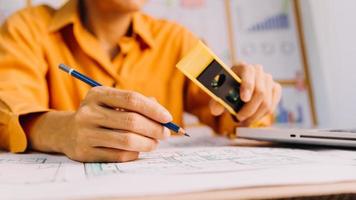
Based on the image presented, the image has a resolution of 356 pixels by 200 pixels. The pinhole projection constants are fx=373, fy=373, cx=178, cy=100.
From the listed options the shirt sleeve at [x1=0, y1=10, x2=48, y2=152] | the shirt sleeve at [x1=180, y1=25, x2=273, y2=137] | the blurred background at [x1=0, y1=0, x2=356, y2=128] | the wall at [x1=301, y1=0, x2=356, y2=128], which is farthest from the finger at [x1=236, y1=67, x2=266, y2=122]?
the wall at [x1=301, y1=0, x2=356, y2=128]

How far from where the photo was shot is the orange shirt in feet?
2.21

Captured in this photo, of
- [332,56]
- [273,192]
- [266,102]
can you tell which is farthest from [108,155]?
[332,56]

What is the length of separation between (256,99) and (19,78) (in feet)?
1.28

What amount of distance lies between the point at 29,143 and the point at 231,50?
782mm

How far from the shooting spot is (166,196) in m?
0.24


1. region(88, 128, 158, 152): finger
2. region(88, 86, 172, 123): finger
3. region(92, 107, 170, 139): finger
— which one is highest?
region(88, 86, 172, 123): finger

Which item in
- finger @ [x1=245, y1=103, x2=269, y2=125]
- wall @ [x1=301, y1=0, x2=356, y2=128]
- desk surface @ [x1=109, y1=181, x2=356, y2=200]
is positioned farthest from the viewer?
wall @ [x1=301, y1=0, x2=356, y2=128]

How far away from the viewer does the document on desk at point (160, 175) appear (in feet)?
0.81

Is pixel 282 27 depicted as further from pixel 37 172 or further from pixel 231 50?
pixel 37 172

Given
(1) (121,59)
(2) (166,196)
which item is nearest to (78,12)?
(1) (121,59)

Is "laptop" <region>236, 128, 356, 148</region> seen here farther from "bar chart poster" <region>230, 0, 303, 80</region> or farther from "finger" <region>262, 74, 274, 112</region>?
"bar chart poster" <region>230, 0, 303, 80</region>

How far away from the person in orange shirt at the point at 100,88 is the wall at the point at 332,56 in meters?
0.51

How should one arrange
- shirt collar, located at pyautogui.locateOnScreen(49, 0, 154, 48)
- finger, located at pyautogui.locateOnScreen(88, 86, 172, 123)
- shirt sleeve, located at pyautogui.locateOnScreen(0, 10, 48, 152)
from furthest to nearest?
shirt collar, located at pyautogui.locateOnScreen(49, 0, 154, 48)
shirt sleeve, located at pyautogui.locateOnScreen(0, 10, 48, 152)
finger, located at pyautogui.locateOnScreen(88, 86, 172, 123)

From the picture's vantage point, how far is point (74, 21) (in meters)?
0.76
